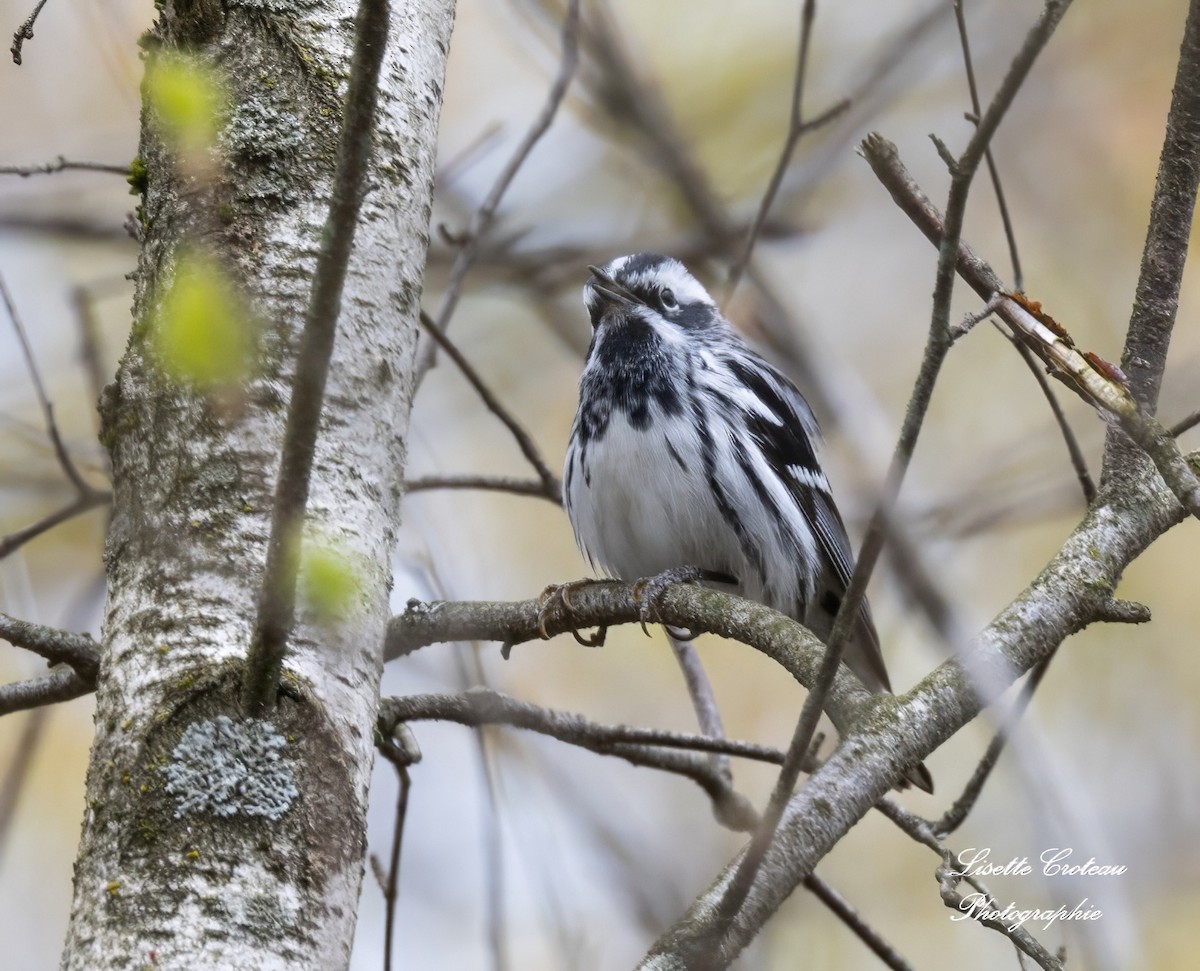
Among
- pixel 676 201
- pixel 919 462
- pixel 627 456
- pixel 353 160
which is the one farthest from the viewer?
pixel 919 462

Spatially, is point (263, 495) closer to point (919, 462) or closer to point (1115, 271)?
point (919, 462)

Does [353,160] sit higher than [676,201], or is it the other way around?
[676,201]

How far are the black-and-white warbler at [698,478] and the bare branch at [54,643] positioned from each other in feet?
7.37

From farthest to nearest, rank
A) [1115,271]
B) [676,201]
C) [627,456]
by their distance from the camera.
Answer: [1115,271], [676,201], [627,456]

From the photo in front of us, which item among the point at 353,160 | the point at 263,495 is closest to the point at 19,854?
the point at 263,495

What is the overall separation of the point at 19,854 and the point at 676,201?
19.8 ft

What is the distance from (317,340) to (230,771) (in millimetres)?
750

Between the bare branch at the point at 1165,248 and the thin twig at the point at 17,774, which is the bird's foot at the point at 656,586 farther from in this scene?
the thin twig at the point at 17,774

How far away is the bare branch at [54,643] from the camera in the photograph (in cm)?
262

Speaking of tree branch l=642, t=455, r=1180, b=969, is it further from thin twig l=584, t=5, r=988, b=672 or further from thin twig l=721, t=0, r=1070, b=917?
thin twig l=584, t=5, r=988, b=672

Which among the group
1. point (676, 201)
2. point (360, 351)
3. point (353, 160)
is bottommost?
point (353, 160)

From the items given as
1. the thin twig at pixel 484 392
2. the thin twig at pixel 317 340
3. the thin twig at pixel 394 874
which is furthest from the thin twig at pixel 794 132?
the thin twig at pixel 317 340

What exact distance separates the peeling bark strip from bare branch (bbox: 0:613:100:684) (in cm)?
37

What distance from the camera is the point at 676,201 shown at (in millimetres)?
6848
